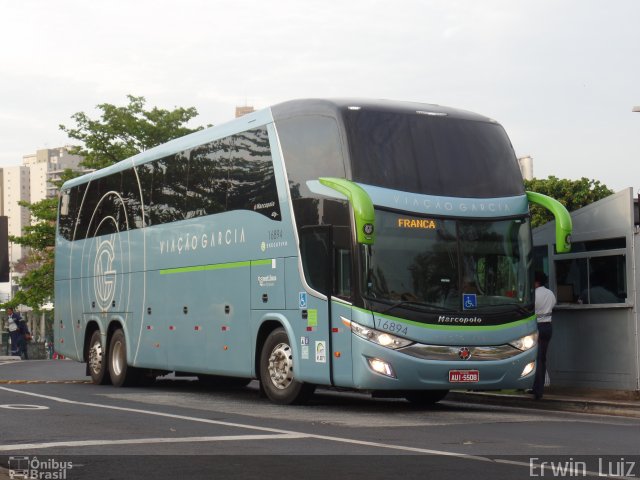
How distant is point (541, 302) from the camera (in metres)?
18.5

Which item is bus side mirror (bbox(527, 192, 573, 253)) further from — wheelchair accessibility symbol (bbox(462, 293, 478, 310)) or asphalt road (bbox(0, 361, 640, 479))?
asphalt road (bbox(0, 361, 640, 479))

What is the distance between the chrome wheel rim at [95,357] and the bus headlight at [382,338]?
9.86 meters

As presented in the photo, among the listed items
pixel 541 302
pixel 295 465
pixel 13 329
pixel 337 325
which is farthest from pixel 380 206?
pixel 13 329

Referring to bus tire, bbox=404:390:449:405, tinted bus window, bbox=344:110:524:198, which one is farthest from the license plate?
tinted bus window, bbox=344:110:524:198

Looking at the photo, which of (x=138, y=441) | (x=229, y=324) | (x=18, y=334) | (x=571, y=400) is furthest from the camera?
(x=18, y=334)

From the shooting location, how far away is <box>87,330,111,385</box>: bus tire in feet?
78.3

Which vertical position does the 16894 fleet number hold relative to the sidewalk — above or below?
above

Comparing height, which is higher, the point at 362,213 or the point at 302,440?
the point at 362,213

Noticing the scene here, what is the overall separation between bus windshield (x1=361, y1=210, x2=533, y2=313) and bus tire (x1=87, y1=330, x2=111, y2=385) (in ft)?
32.0

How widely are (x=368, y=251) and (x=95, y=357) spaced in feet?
33.8

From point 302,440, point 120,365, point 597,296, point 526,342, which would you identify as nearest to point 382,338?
point 526,342

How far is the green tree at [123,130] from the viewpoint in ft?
191

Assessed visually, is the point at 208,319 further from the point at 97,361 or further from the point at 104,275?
the point at 97,361

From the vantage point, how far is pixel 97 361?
2417 centimetres
